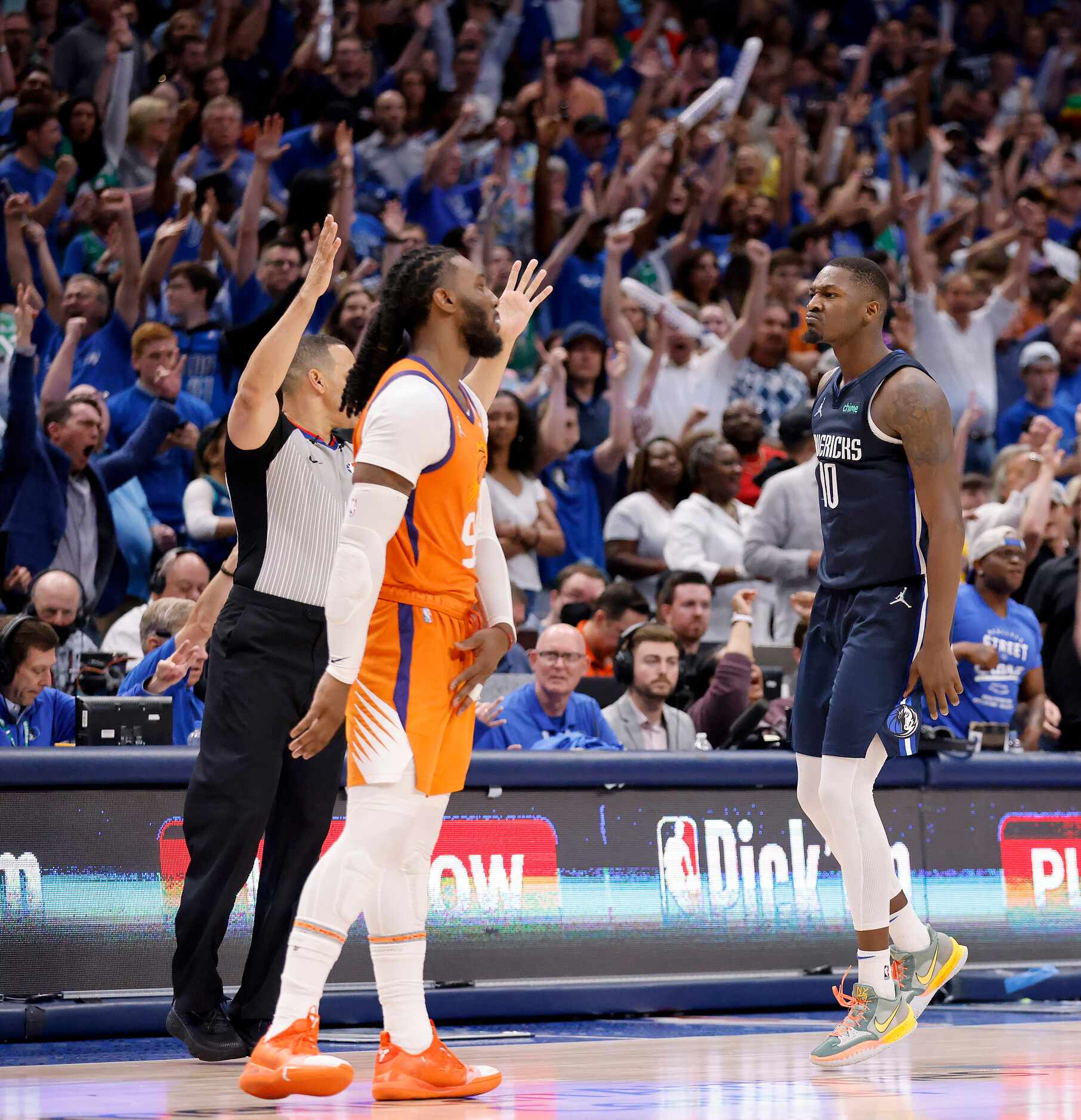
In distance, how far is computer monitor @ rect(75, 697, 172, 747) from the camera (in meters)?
6.34

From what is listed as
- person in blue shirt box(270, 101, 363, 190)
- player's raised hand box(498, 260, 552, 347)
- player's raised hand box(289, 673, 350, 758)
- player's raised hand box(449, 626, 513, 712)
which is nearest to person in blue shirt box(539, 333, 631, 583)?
person in blue shirt box(270, 101, 363, 190)

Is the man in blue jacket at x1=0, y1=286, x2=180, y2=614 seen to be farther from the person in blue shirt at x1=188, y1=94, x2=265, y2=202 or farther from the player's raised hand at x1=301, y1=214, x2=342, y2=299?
the player's raised hand at x1=301, y1=214, x2=342, y2=299

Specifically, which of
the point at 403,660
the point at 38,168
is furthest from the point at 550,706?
the point at 38,168

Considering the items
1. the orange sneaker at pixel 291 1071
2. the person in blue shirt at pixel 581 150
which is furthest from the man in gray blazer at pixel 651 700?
the person in blue shirt at pixel 581 150

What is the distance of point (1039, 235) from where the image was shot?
51.7 feet

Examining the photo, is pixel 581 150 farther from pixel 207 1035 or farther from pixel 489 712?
pixel 207 1035

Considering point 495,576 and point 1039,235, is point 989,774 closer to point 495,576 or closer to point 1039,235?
point 495,576

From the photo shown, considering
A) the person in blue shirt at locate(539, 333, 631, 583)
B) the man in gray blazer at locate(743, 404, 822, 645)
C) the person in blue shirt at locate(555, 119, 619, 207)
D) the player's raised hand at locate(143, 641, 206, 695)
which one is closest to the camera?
the player's raised hand at locate(143, 641, 206, 695)

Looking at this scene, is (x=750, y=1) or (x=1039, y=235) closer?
(x=1039, y=235)

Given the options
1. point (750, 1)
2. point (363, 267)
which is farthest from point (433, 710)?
point (750, 1)

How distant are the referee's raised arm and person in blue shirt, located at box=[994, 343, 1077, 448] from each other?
9.14m

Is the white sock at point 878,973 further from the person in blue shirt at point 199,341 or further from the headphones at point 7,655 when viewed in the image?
the person in blue shirt at point 199,341

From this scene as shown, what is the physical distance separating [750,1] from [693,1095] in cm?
1567

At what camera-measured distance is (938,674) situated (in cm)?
527
